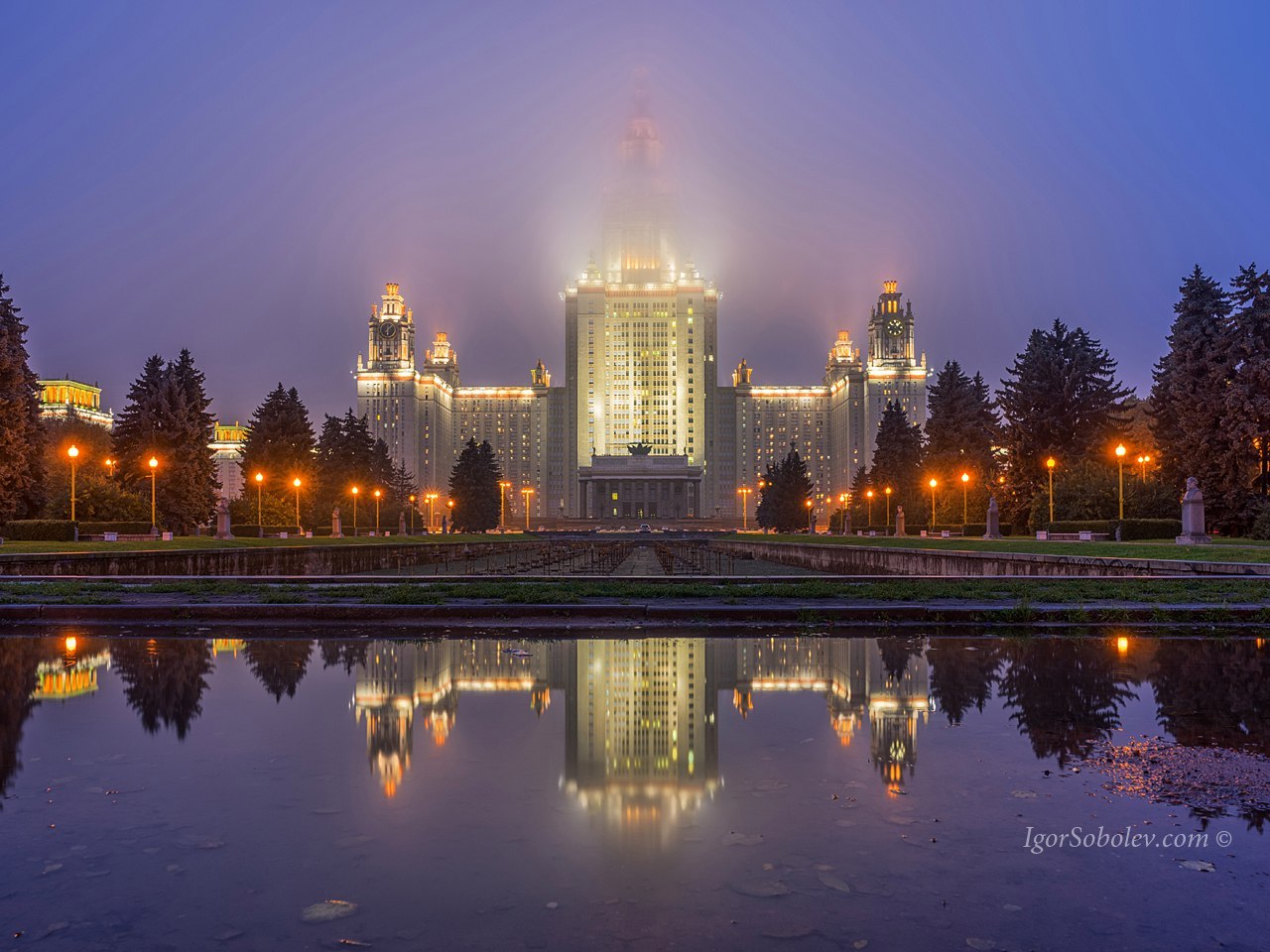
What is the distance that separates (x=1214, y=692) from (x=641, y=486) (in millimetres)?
174057

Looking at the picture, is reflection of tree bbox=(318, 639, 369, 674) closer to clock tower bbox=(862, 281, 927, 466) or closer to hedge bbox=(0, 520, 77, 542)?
hedge bbox=(0, 520, 77, 542)

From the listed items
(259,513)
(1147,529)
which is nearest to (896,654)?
(1147,529)

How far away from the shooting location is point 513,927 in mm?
3506

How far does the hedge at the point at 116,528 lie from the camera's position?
45.6 metres

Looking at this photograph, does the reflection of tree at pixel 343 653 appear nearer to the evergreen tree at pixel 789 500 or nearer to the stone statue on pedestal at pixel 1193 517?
the stone statue on pedestal at pixel 1193 517

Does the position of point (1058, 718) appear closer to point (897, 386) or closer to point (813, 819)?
point (813, 819)

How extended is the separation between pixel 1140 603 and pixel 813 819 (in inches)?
468

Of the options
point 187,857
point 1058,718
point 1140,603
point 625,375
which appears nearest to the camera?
point 187,857

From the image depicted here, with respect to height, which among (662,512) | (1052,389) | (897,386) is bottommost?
(662,512)

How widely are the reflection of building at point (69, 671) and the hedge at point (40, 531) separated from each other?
35.9 metres

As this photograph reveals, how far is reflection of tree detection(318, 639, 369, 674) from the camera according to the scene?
391 inches

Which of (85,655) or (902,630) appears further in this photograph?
(902,630)

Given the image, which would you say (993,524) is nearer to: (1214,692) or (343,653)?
(1214,692)

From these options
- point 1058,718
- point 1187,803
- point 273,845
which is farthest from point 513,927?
point 1058,718
